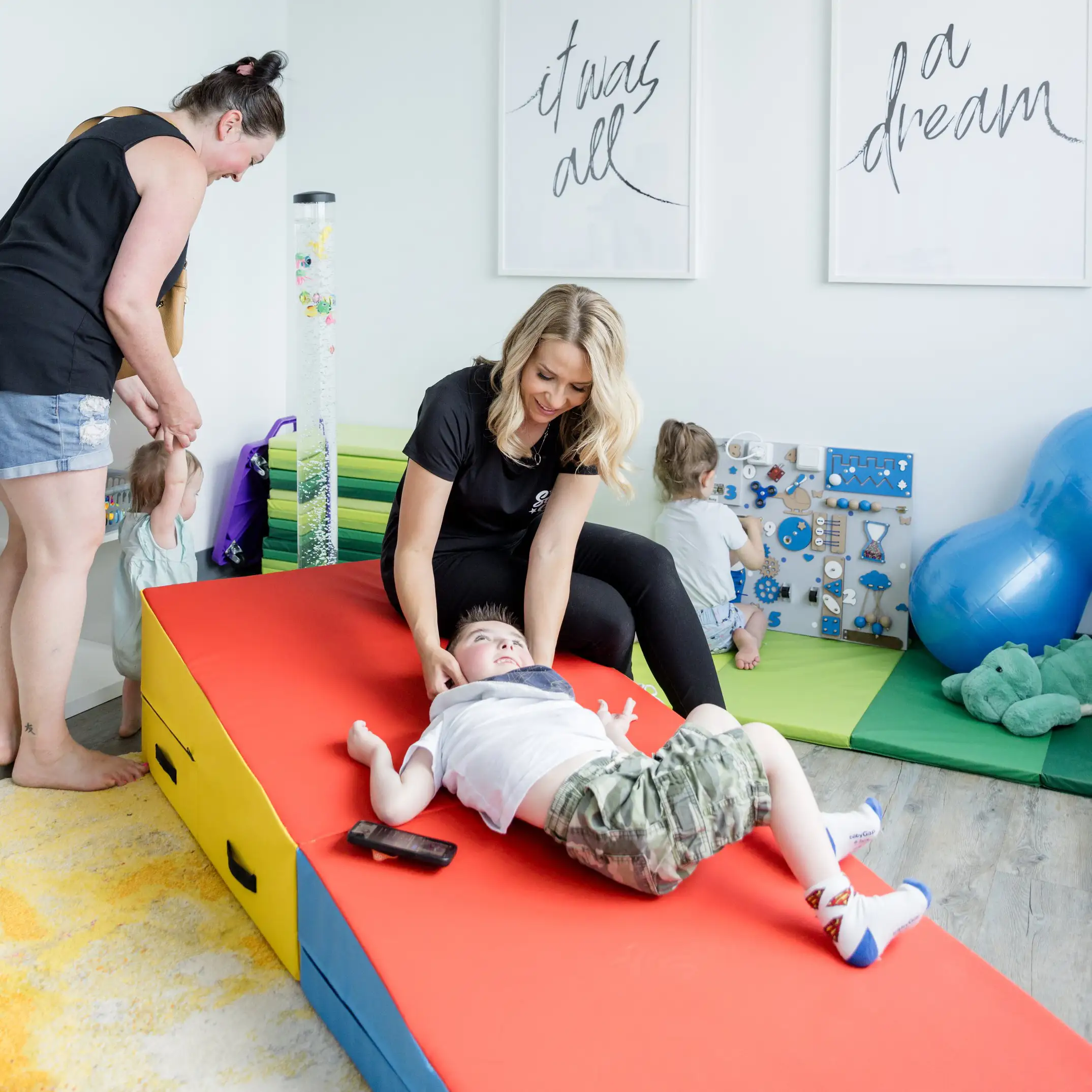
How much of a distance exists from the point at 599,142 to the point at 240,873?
2386mm

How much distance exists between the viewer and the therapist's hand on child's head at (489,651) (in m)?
1.69

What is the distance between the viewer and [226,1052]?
1.34 meters

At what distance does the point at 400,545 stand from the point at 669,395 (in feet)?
5.21

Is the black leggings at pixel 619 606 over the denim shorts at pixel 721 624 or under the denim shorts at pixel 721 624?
over

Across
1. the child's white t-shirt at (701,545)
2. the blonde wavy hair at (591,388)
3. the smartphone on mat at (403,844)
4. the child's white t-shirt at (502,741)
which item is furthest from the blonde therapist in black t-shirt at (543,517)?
the child's white t-shirt at (701,545)

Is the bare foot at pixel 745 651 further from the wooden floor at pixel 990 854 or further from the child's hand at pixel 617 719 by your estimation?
the child's hand at pixel 617 719

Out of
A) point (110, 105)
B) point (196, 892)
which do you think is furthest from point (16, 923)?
point (110, 105)

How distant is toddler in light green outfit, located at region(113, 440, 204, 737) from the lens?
7.43ft

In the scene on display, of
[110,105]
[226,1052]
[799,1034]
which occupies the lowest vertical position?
[226,1052]

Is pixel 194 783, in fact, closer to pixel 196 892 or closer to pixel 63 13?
pixel 196 892

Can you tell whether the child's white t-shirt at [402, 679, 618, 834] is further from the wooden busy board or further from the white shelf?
the wooden busy board

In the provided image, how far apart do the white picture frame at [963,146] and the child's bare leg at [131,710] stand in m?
2.10

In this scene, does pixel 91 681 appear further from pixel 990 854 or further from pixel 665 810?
pixel 990 854

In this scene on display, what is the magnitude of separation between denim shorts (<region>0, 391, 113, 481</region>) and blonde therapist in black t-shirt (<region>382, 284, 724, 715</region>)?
554mm
